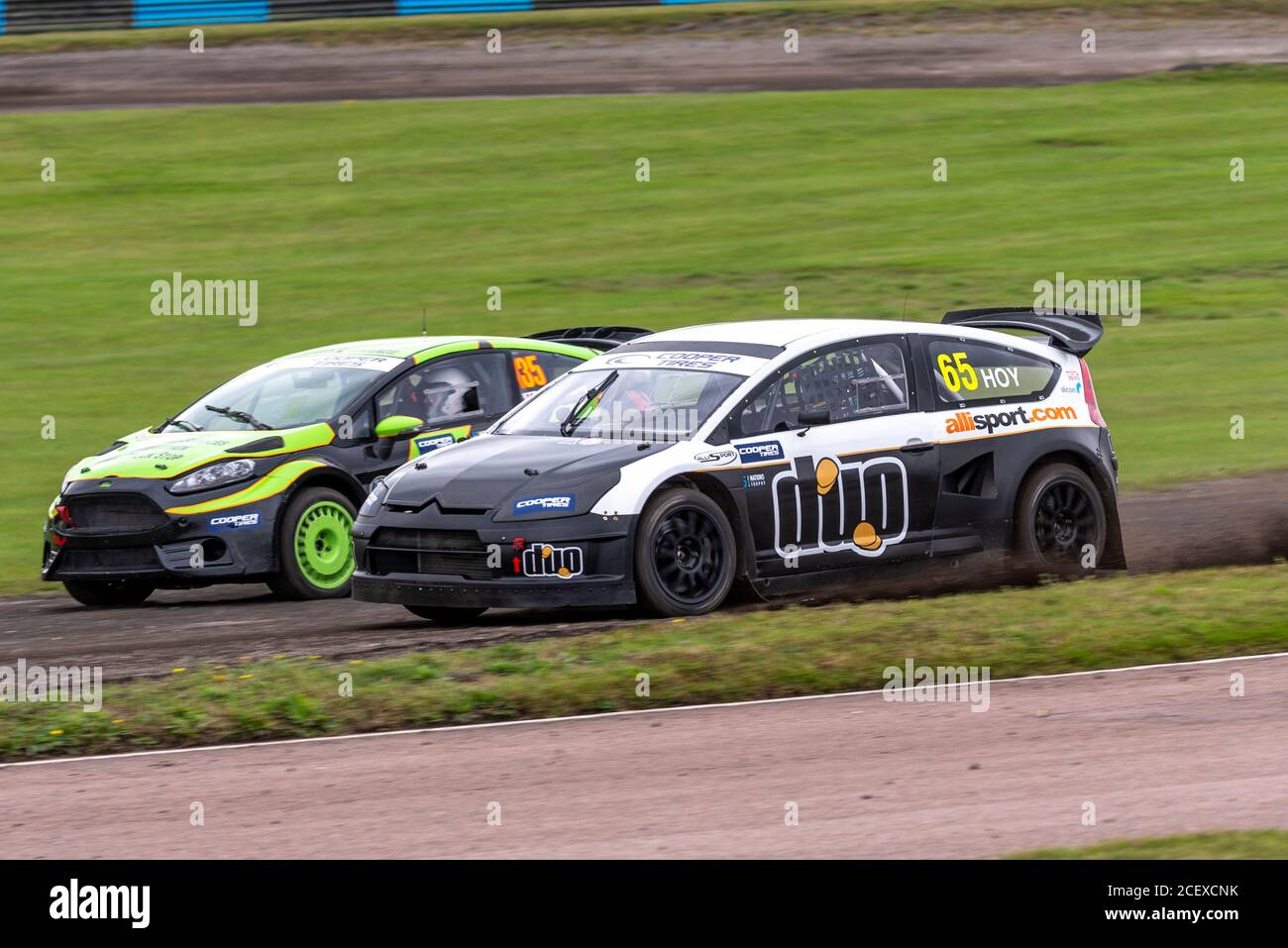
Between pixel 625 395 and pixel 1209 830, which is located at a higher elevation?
pixel 625 395

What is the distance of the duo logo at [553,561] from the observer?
10391 millimetres

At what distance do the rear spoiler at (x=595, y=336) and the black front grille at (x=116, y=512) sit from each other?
11.8ft

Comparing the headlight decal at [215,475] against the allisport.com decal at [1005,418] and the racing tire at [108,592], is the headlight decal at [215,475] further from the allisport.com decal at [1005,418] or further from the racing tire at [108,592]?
the allisport.com decal at [1005,418]

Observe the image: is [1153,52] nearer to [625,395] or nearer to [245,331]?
[245,331]

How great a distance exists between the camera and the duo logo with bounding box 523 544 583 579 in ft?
34.1

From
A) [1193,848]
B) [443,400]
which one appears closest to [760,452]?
[443,400]

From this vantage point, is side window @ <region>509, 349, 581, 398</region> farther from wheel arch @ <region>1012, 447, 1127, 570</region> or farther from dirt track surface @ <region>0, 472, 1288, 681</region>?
wheel arch @ <region>1012, 447, 1127, 570</region>

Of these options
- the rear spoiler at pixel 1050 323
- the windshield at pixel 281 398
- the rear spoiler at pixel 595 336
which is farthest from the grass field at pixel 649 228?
the rear spoiler at pixel 595 336

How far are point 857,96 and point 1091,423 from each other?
2075 cm

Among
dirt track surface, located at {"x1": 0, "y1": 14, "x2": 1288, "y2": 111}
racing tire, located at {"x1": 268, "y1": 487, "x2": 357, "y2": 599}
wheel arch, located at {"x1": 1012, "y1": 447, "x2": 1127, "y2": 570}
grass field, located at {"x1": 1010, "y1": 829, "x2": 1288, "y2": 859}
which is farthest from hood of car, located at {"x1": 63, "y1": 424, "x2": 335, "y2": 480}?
dirt track surface, located at {"x1": 0, "y1": 14, "x2": 1288, "y2": 111}

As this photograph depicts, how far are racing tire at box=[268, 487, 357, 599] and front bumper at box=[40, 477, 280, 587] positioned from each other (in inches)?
4.0

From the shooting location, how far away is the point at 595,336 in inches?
599

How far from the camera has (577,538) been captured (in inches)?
409

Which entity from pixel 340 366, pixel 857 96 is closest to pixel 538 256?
pixel 857 96
